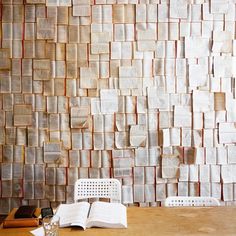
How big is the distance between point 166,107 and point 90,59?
78 cm

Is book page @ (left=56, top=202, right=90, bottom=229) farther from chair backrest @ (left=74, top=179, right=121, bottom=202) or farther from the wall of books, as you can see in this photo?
the wall of books

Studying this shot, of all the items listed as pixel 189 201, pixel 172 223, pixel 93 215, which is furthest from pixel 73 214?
pixel 189 201

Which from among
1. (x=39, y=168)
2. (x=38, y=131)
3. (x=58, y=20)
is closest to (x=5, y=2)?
(x=58, y=20)

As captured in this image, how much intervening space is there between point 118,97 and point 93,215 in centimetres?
141

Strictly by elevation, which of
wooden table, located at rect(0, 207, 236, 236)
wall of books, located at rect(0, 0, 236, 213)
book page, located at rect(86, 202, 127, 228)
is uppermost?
wall of books, located at rect(0, 0, 236, 213)

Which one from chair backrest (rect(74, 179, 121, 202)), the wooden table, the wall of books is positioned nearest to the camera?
the wooden table

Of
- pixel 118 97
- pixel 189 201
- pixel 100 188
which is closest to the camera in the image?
pixel 189 201

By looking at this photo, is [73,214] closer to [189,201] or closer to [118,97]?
[189,201]

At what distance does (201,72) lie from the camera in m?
3.06

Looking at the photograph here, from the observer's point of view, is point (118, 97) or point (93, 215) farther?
point (118, 97)

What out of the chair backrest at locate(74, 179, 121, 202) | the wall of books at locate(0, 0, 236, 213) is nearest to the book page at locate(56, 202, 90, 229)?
the chair backrest at locate(74, 179, 121, 202)

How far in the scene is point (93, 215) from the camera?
1811 mm

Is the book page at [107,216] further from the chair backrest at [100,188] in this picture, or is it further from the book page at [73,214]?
the chair backrest at [100,188]

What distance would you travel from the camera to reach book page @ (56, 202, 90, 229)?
1736 millimetres
